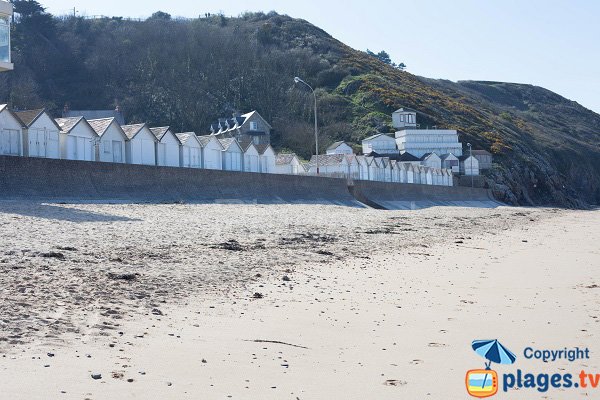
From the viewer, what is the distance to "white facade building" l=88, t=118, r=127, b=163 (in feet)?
111

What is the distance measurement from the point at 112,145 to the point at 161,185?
8.13 m

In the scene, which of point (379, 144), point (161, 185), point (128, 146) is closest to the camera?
point (161, 185)

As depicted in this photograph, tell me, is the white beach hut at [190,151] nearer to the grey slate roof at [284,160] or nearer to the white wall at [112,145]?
the white wall at [112,145]

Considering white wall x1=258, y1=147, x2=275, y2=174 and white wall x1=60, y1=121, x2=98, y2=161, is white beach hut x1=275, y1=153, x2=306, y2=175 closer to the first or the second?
white wall x1=258, y1=147, x2=275, y2=174

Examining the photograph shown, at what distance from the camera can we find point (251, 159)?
1850 inches

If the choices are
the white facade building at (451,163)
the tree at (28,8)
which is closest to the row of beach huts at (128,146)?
the white facade building at (451,163)

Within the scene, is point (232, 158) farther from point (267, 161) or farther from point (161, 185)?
point (161, 185)

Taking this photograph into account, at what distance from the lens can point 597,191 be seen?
11881 centimetres

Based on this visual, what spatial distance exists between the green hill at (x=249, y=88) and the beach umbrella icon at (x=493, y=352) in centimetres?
7669

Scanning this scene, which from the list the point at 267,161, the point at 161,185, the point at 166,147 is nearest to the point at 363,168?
the point at 267,161

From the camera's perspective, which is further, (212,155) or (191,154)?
(212,155)

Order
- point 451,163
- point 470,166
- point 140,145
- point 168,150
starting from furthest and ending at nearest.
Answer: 1. point 451,163
2. point 470,166
3. point 168,150
4. point 140,145

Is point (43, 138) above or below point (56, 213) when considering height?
above

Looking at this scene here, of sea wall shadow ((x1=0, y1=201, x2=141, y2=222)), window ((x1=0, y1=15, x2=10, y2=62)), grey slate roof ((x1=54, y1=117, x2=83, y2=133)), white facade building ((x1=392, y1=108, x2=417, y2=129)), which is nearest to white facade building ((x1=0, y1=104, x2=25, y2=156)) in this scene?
grey slate roof ((x1=54, y1=117, x2=83, y2=133))
